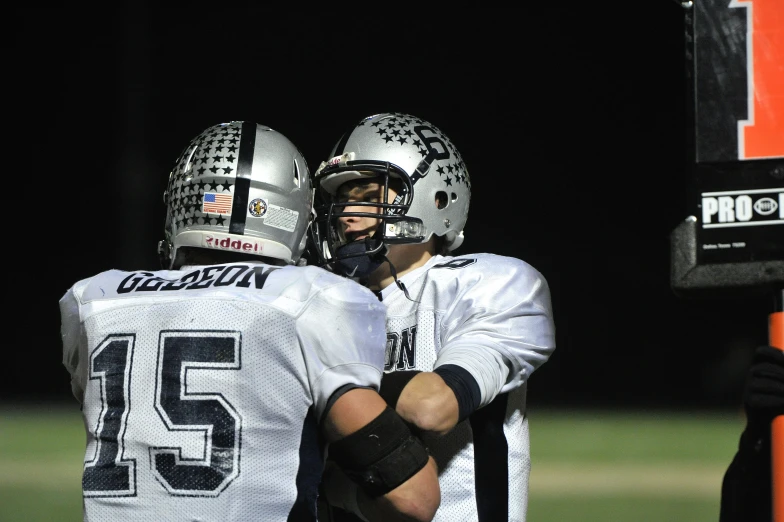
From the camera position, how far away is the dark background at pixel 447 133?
31.1ft

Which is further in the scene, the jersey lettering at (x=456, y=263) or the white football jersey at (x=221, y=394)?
the jersey lettering at (x=456, y=263)

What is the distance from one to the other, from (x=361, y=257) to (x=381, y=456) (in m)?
0.85

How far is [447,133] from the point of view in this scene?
30.8 ft

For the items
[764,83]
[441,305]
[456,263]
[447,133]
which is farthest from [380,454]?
[447,133]

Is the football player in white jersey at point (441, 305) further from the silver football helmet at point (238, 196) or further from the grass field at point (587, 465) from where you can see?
the grass field at point (587, 465)

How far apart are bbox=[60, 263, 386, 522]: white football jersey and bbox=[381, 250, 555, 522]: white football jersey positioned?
0.43 metres

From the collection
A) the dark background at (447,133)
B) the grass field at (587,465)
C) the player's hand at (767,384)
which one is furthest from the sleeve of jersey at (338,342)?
the dark background at (447,133)

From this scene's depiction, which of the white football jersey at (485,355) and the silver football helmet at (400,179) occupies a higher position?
the silver football helmet at (400,179)

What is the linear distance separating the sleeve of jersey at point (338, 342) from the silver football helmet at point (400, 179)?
673mm

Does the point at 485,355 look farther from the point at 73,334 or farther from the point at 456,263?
the point at 73,334

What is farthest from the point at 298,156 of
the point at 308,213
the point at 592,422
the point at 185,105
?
the point at 185,105

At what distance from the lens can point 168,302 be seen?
1.82m

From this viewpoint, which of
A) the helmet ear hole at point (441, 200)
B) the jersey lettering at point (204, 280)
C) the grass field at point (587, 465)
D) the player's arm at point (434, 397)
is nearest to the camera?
the jersey lettering at point (204, 280)

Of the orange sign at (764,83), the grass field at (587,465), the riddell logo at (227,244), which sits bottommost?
the grass field at (587,465)
